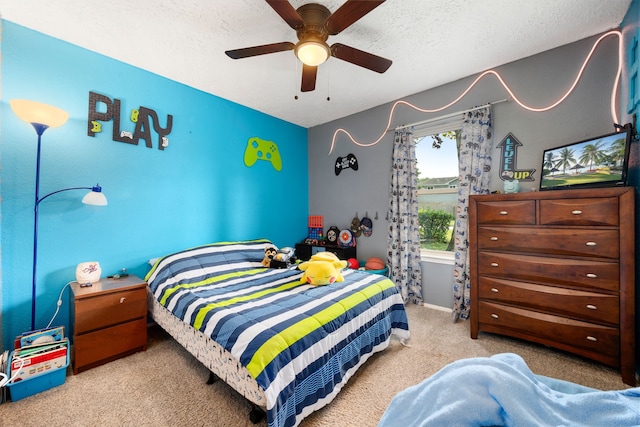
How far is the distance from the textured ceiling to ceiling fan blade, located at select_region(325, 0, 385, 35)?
25cm

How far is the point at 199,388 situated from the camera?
6.01 ft

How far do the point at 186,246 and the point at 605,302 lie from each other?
150 inches

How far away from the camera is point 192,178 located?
10.1 feet

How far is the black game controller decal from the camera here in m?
3.91

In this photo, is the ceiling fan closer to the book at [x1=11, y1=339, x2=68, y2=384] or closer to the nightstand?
the nightstand

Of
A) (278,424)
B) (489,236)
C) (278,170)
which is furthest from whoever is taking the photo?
(278,170)

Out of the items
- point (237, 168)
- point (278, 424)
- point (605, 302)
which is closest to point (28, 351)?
point (278, 424)

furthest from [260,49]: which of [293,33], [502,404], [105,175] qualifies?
[502,404]

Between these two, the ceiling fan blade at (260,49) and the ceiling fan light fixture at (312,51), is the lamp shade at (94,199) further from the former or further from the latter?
the ceiling fan light fixture at (312,51)

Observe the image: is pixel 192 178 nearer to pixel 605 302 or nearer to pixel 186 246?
pixel 186 246

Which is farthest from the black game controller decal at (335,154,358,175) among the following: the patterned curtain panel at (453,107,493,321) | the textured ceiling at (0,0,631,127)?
the patterned curtain panel at (453,107,493,321)

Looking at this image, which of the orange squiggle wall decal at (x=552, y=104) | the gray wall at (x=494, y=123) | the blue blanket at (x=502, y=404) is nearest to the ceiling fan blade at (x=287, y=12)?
the gray wall at (x=494, y=123)

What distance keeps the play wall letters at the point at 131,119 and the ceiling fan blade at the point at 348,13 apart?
206 cm

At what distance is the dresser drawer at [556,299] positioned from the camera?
1.86 m
